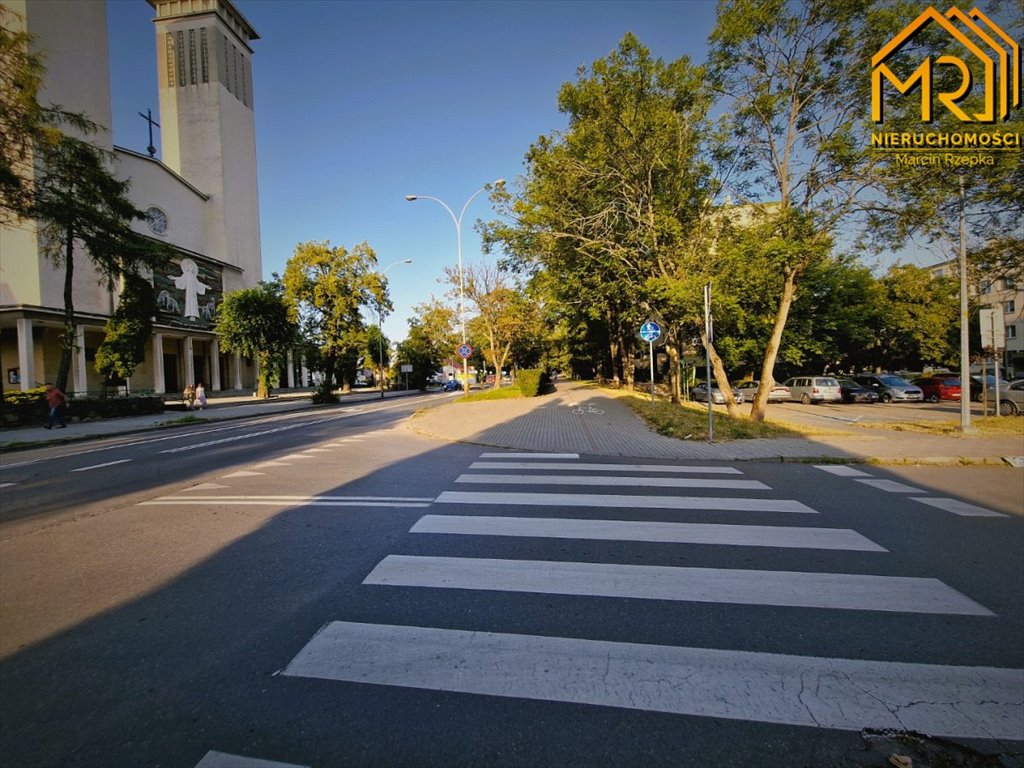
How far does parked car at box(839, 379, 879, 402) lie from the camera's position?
2530 centimetres

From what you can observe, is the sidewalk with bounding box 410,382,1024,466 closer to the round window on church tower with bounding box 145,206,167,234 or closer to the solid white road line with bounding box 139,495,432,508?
the solid white road line with bounding box 139,495,432,508

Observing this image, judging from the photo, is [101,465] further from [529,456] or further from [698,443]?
[698,443]

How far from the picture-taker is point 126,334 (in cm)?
2814

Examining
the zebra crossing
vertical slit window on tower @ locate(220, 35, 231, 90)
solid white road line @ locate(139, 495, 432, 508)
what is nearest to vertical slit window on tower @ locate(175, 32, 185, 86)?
vertical slit window on tower @ locate(220, 35, 231, 90)

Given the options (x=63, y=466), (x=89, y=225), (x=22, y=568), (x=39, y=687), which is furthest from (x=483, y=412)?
(x=89, y=225)

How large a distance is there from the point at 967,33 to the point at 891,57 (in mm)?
1295

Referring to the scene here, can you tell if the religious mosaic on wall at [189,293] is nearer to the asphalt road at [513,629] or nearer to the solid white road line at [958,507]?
the asphalt road at [513,629]

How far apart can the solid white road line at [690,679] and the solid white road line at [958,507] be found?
3.84m

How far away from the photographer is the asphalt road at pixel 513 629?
2203 millimetres

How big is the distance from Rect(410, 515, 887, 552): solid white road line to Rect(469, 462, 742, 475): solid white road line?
291cm

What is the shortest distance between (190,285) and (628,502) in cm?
4937

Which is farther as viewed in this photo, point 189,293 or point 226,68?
point 226,68

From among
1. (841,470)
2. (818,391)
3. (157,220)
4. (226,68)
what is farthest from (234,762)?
(226,68)

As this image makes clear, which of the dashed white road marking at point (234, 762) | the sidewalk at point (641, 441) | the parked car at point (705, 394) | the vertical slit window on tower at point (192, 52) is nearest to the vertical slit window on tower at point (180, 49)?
the vertical slit window on tower at point (192, 52)
